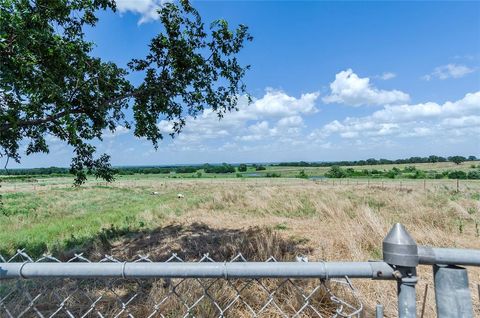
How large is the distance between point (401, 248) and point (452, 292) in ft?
0.92

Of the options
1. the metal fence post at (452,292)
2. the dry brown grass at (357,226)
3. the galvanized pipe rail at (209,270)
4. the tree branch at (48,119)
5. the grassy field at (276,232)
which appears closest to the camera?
the metal fence post at (452,292)

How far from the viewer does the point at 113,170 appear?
8016mm

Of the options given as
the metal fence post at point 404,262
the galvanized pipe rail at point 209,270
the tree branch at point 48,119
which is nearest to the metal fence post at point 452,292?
the metal fence post at point 404,262

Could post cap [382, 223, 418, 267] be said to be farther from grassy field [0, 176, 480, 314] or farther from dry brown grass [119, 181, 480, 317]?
grassy field [0, 176, 480, 314]

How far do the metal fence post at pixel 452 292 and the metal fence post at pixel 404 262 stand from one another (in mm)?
104

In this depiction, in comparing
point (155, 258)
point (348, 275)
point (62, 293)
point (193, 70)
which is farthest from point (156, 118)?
point (348, 275)

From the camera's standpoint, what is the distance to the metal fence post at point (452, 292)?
1.18 metres

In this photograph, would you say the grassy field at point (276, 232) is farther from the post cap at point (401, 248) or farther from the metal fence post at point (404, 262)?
the post cap at point (401, 248)

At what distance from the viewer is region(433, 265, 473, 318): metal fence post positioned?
1.18 m

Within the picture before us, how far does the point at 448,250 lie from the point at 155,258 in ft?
20.9

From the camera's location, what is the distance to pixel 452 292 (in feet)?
3.91

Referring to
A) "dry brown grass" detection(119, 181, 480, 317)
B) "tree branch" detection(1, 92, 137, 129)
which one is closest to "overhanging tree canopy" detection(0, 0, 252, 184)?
"tree branch" detection(1, 92, 137, 129)

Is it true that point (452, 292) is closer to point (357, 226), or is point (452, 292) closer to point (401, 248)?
point (401, 248)

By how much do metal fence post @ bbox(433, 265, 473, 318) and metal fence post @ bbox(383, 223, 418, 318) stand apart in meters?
0.10
